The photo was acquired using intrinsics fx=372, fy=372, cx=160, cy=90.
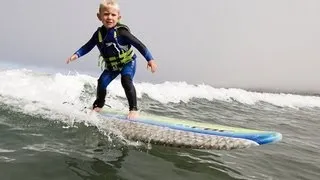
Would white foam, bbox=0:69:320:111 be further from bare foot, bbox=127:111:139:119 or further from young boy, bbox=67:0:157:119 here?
bare foot, bbox=127:111:139:119

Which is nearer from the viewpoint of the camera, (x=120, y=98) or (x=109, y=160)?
(x=109, y=160)

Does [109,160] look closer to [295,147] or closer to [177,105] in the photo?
[295,147]

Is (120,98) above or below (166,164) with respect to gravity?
above

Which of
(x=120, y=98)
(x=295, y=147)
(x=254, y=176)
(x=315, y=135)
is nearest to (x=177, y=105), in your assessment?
(x=120, y=98)

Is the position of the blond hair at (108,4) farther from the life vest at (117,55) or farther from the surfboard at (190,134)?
the surfboard at (190,134)

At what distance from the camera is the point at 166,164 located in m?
5.47

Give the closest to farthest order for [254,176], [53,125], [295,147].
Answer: [254,176] < [53,125] < [295,147]

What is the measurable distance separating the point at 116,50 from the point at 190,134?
80.8 inches

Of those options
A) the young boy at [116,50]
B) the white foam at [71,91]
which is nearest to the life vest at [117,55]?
the young boy at [116,50]

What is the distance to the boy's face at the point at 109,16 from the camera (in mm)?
6389

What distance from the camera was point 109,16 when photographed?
642 centimetres

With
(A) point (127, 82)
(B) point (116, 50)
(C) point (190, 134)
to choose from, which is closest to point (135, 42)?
(B) point (116, 50)

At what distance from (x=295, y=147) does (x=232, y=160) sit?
237 centimetres

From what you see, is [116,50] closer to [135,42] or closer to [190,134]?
[135,42]
